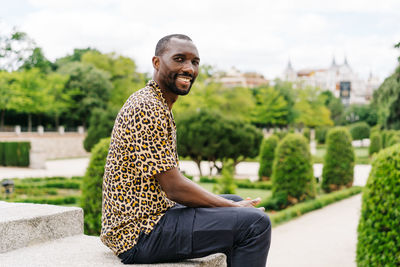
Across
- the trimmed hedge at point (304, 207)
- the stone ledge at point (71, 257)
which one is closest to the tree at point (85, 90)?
the trimmed hedge at point (304, 207)

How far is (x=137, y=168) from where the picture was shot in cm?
229

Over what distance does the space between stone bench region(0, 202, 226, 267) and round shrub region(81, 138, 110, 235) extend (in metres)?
1.89

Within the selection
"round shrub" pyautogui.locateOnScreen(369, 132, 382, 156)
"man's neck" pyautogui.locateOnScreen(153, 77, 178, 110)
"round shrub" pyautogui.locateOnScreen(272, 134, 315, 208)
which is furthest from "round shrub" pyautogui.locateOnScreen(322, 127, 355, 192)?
"round shrub" pyautogui.locateOnScreen(369, 132, 382, 156)

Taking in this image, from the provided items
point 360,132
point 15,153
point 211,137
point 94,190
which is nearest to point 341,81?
point 360,132

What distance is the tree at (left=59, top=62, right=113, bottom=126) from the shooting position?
36469 mm

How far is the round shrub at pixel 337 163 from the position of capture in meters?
13.5

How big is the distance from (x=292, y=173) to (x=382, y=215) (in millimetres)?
6916

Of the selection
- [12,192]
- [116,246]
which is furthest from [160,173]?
[12,192]

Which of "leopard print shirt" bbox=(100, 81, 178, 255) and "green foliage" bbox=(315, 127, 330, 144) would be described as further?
"green foliage" bbox=(315, 127, 330, 144)

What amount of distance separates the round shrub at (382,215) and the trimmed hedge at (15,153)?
23.2 m

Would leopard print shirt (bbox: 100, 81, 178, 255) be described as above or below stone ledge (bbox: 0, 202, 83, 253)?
above

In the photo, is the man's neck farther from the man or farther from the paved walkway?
the paved walkway

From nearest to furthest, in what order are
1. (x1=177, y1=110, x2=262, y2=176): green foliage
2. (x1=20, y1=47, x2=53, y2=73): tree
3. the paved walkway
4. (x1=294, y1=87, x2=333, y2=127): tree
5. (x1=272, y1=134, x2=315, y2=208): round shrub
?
the paved walkway, (x1=272, y1=134, x2=315, y2=208): round shrub, (x1=177, y1=110, x2=262, y2=176): green foliage, (x1=20, y1=47, x2=53, y2=73): tree, (x1=294, y1=87, x2=333, y2=127): tree

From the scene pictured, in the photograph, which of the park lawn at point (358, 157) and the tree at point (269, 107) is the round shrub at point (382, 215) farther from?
the tree at point (269, 107)
